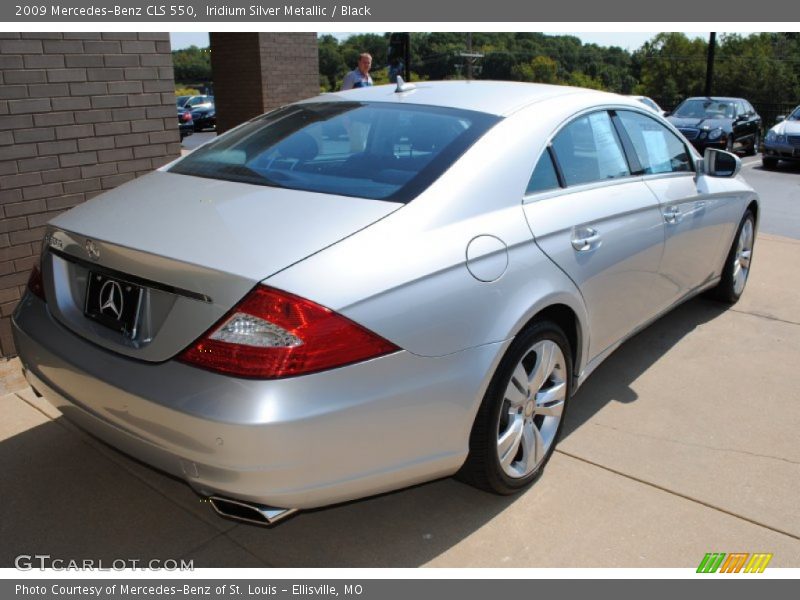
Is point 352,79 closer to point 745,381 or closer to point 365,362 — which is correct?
point 745,381

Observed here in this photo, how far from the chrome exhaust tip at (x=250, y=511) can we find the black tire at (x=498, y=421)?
778mm

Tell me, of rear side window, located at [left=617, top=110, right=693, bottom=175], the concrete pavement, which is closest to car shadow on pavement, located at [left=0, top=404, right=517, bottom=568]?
the concrete pavement

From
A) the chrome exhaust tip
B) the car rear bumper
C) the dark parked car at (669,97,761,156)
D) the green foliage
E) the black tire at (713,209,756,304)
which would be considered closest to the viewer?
the car rear bumper

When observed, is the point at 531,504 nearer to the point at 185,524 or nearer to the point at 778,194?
the point at 185,524

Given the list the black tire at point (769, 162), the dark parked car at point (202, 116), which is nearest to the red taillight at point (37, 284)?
the black tire at point (769, 162)

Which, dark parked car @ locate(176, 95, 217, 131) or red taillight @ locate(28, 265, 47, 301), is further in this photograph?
dark parked car @ locate(176, 95, 217, 131)

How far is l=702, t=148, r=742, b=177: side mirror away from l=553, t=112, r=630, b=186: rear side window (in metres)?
1.20

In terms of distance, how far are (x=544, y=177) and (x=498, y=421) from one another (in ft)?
3.50

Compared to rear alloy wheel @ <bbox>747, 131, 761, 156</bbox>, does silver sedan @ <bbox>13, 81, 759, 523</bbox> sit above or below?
above

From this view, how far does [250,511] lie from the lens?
2275 mm

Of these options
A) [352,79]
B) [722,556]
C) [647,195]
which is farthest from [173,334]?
[352,79]

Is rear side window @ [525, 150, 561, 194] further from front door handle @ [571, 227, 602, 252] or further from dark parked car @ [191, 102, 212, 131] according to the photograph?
dark parked car @ [191, 102, 212, 131]

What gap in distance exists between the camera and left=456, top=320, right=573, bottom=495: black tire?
2.71m

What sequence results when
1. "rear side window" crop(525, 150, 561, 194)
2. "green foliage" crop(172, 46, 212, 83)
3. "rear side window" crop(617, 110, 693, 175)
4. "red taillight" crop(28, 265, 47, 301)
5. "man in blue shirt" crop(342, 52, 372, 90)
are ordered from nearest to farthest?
"red taillight" crop(28, 265, 47, 301) → "rear side window" crop(525, 150, 561, 194) → "rear side window" crop(617, 110, 693, 175) → "man in blue shirt" crop(342, 52, 372, 90) → "green foliage" crop(172, 46, 212, 83)
